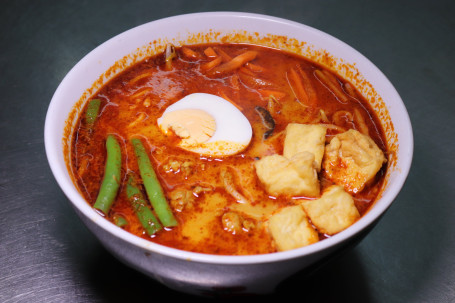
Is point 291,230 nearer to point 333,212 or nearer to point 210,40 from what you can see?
point 333,212

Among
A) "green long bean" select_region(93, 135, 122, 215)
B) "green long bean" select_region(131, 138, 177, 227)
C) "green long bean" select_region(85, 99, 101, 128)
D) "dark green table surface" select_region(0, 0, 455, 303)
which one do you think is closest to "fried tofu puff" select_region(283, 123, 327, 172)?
"dark green table surface" select_region(0, 0, 455, 303)

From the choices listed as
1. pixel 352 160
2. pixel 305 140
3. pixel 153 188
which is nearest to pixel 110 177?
pixel 153 188

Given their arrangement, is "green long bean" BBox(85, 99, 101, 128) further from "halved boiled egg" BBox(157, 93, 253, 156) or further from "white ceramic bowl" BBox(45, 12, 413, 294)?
"halved boiled egg" BBox(157, 93, 253, 156)

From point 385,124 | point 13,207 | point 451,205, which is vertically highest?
point 385,124

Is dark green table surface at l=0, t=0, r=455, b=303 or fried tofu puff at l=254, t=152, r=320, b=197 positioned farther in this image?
dark green table surface at l=0, t=0, r=455, b=303

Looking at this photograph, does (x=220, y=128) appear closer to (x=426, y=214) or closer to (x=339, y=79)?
(x=339, y=79)

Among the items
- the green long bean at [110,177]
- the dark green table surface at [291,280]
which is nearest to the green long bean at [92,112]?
the green long bean at [110,177]

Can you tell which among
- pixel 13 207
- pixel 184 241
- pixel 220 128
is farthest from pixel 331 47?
pixel 13 207
